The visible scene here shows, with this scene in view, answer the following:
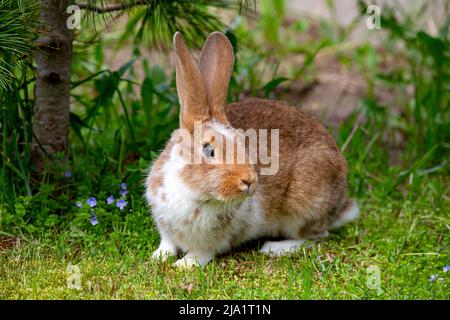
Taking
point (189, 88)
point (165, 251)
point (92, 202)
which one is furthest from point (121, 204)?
point (189, 88)

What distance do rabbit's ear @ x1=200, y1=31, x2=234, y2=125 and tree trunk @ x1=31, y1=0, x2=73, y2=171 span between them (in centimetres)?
94

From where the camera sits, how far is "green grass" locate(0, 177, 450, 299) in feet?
13.2

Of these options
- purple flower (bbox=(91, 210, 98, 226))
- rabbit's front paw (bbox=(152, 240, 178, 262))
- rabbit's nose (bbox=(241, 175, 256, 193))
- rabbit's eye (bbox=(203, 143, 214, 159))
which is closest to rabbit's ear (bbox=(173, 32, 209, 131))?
rabbit's eye (bbox=(203, 143, 214, 159))

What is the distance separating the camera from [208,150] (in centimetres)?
411

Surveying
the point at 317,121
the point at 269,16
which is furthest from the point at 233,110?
the point at 269,16

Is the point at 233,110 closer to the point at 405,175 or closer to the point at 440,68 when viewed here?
the point at 405,175

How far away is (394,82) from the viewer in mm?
6605

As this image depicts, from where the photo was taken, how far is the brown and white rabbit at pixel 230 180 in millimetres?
4105

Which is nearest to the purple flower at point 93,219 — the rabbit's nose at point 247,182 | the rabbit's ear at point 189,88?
the rabbit's ear at point 189,88

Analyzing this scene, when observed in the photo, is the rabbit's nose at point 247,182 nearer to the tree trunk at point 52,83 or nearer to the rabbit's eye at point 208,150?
the rabbit's eye at point 208,150

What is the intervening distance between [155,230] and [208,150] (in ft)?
2.88

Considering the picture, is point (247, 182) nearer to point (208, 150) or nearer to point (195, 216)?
point (208, 150)

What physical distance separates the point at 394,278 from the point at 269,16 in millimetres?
4027

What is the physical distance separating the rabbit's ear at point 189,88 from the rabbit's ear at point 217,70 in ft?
0.28
